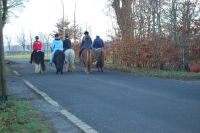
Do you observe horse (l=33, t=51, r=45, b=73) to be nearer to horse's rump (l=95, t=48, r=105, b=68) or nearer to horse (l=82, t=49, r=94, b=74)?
horse (l=82, t=49, r=94, b=74)

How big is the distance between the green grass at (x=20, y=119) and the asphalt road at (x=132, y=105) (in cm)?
93

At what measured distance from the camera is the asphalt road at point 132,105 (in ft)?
32.1

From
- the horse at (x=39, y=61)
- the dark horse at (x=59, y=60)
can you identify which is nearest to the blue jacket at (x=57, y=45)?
the dark horse at (x=59, y=60)

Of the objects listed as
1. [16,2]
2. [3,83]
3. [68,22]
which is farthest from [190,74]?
[16,2]

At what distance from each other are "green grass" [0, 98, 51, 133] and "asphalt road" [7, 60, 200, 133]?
933 millimetres

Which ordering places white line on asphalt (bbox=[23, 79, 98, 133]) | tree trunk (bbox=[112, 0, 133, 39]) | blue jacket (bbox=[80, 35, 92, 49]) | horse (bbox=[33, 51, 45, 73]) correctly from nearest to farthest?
1. white line on asphalt (bbox=[23, 79, 98, 133])
2. blue jacket (bbox=[80, 35, 92, 49])
3. horse (bbox=[33, 51, 45, 73])
4. tree trunk (bbox=[112, 0, 133, 39])

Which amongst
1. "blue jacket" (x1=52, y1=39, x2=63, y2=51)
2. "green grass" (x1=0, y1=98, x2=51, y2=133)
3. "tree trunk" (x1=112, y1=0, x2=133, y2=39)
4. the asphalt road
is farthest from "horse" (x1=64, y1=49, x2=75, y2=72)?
"green grass" (x1=0, y1=98, x2=51, y2=133)

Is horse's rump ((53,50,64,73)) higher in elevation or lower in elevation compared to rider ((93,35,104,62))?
lower

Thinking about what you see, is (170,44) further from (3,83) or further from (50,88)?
(3,83)

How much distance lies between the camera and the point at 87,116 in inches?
443

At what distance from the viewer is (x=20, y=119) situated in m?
10.9

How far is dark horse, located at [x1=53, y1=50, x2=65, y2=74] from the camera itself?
26766 mm

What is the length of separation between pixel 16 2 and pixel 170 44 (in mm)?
31625

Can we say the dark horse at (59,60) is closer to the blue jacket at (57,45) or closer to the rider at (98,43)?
the blue jacket at (57,45)
